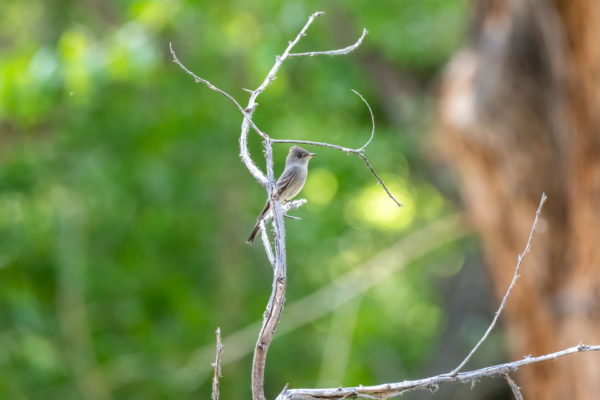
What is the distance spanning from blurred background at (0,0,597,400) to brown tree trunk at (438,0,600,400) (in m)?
1.00

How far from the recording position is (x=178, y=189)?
779 centimetres

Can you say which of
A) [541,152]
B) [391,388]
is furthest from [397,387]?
[541,152]

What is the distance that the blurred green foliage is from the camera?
743 cm

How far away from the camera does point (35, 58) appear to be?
5676mm

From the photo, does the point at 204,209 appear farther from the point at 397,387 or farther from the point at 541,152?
the point at 397,387

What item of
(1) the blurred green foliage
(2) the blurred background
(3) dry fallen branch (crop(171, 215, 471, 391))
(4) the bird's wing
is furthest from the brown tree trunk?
(4) the bird's wing

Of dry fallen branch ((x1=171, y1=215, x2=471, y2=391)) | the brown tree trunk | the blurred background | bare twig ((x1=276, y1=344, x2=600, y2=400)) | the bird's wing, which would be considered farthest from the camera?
the blurred background

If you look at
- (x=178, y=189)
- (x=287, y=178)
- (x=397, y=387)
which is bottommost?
(x=397, y=387)

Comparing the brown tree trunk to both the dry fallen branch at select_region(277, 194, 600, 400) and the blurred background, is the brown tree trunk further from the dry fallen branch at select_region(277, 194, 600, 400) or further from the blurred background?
the dry fallen branch at select_region(277, 194, 600, 400)

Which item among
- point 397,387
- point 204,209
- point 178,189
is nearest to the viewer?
point 397,387

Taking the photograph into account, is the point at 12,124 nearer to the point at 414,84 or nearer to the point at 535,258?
the point at 414,84

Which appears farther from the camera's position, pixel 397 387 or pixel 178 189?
pixel 178 189

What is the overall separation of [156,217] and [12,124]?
157 centimetres

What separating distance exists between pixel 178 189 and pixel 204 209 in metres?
0.54
